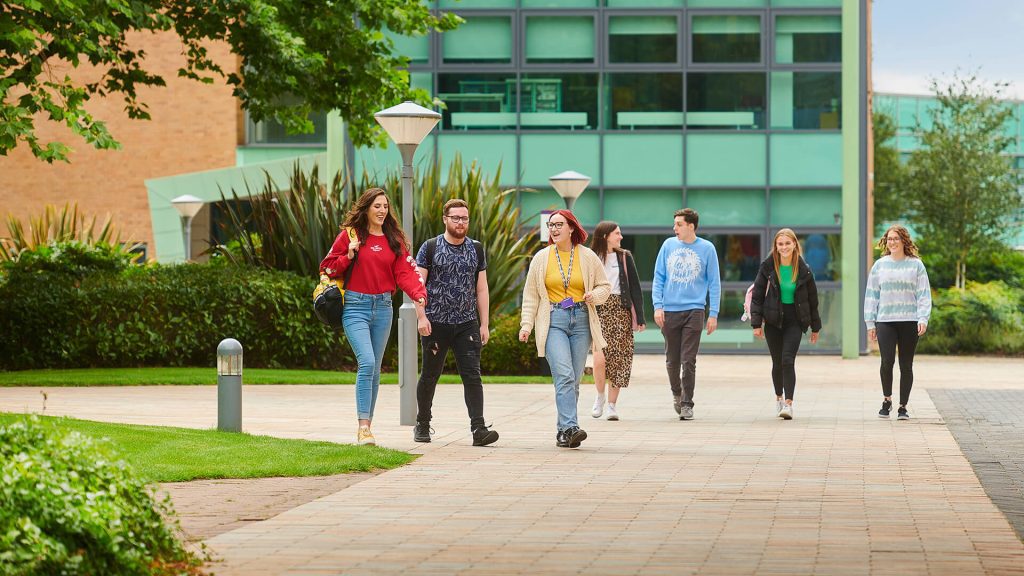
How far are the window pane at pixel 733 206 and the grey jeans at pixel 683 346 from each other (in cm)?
1612

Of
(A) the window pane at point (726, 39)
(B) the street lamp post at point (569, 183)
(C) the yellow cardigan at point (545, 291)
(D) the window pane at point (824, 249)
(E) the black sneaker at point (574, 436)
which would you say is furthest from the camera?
(A) the window pane at point (726, 39)

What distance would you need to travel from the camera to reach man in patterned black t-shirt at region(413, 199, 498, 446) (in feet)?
38.2

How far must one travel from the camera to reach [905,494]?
8.88 m

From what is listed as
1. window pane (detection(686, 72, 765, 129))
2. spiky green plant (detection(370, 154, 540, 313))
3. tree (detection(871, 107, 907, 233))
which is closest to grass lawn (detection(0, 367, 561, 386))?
spiky green plant (detection(370, 154, 540, 313))

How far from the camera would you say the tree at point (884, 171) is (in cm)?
5484

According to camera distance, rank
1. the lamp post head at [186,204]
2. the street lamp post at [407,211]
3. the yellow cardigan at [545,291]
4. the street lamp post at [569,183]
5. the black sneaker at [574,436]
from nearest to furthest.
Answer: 1. the black sneaker at [574,436]
2. the yellow cardigan at [545,291]
3. the street lamp post at [407,211]
4. the street lamp post at [569,183]
5. the lamp post head at [186,204]

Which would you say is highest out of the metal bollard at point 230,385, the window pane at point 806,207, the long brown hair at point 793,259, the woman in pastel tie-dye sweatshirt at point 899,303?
the window pane at point 806,207

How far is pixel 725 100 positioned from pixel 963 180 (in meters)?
12.2

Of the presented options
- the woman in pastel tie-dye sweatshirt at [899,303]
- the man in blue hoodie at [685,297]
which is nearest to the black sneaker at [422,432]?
the man in blue hoodie at [685,297]

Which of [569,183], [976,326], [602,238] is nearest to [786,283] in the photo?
[602,238]

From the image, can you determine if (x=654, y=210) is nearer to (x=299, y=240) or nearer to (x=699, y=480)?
(x=299, y=240)

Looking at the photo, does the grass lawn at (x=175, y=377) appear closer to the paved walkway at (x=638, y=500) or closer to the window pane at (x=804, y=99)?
the paved walkway at (x=638, y=500)

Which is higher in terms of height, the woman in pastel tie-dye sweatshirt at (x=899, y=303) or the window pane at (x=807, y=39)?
the window pane at (x=807, y=39)

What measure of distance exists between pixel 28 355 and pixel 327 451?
37.5ft
